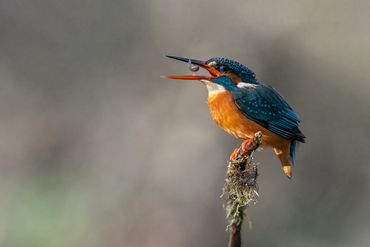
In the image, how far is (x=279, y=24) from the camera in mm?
13234

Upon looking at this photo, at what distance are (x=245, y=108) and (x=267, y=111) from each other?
149 millimetres

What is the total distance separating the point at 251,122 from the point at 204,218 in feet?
23.8

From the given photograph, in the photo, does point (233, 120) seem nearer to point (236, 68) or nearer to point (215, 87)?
point (215, 87)

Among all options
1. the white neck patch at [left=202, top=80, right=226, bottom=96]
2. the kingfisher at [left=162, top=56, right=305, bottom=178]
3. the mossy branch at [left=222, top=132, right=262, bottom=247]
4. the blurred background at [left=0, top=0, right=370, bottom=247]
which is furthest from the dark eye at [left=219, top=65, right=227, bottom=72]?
the blurred background at [left=0, top=0, right=370, bottom=247]

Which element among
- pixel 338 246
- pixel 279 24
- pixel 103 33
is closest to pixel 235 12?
pixel 279 24

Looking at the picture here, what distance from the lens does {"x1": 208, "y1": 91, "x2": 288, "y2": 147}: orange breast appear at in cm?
500

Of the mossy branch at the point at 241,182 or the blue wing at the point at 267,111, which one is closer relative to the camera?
the mossy branch at the point at 241,182

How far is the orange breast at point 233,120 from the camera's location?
5.00 metres

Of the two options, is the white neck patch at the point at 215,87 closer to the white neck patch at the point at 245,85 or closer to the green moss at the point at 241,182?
the white neck patch at the point at 245,85

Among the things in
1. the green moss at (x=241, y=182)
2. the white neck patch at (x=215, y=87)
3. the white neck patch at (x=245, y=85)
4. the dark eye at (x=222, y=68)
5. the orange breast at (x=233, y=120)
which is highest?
the dark eye at (x=222, y=68)

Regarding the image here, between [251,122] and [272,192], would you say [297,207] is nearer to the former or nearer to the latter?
[272,192]

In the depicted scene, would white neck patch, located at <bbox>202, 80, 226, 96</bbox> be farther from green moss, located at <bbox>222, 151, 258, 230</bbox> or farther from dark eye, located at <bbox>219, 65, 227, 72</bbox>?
green moss, located at <bbox>222, 151, 258, 230</bbox>

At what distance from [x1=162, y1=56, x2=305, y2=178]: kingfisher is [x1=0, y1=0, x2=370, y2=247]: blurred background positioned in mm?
6411

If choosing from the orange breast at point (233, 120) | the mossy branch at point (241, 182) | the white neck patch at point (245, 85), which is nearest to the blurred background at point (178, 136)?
the white neck patch at point (245, 85)
